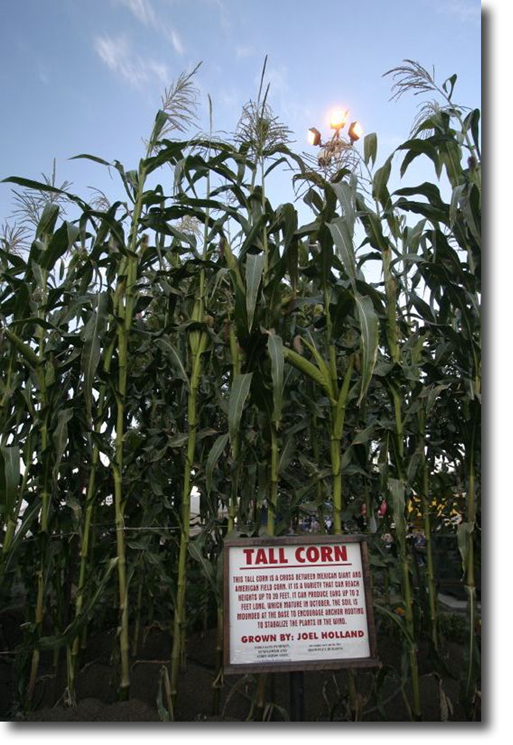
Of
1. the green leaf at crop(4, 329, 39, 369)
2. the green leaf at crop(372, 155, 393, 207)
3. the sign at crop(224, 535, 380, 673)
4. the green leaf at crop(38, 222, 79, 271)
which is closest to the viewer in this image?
the sign at crop(224, 535, 380, 673)

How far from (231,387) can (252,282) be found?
1.46 feet

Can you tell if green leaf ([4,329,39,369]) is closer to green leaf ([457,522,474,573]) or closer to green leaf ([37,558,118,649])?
green leaf ([37,558,118,649])

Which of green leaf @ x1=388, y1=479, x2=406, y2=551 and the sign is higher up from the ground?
green leaf @ x1=388, y1=479, x2=406, y2=551

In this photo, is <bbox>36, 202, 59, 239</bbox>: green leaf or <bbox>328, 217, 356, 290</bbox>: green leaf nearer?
<bbox>328, 217, 356, 290</bbox>: green leaf

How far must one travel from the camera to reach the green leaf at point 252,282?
193 cm

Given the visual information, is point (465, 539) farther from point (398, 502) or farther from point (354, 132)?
point (354, 132)

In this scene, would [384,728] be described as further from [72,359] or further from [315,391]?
[72,359]

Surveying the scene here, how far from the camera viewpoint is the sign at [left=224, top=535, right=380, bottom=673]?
177cm

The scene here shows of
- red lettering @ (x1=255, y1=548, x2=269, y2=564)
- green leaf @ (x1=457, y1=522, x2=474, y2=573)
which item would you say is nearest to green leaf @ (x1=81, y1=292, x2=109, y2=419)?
A: red lettering @ (x1=255, y1=548, x2=269, y2=564)

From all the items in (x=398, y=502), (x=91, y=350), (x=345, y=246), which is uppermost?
(x=345, y=246)

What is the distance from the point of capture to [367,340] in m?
1.86

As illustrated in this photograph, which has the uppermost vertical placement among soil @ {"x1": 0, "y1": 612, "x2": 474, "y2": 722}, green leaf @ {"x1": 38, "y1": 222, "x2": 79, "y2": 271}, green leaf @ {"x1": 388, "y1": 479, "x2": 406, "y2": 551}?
green leaf @ {"x1": 38, "y1": 222, "x2": 79, "y2": 271}

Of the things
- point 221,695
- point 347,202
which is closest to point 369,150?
point 347,202

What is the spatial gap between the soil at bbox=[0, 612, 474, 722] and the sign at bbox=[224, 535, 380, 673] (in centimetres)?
52
